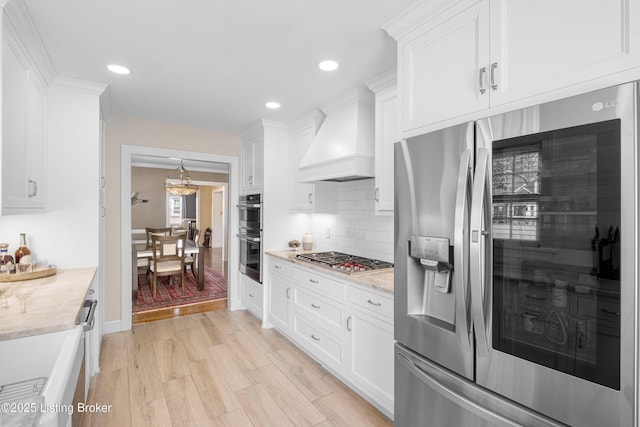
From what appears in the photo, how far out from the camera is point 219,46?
2062 millimetres

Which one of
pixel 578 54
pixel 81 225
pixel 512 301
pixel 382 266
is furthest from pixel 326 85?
pixel 81 225

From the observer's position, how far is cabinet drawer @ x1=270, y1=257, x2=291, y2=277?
330 centimetres

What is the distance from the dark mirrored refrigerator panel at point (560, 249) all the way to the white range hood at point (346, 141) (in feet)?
4.66

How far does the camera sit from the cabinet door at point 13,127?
158cm

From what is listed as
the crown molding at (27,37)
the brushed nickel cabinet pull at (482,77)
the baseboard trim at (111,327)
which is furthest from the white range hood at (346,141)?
the baseboard trim at (111,327)

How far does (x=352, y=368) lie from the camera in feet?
7.77

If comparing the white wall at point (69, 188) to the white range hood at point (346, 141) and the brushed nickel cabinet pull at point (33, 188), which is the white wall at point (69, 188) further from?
the white range hood at point (346, 141)

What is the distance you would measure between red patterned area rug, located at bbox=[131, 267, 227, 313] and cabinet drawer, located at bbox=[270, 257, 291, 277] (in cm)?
180

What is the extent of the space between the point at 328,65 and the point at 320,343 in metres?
2.25

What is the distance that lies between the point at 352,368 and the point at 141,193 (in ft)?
24.6

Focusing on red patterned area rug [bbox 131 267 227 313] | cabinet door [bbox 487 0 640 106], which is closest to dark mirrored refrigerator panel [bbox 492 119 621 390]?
cabinet door [bbox 487 0 640 106]

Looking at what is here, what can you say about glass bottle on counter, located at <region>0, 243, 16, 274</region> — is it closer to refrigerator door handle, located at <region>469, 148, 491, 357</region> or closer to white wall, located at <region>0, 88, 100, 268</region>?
white wall, located at <region>0, 88, 100, 268</region>

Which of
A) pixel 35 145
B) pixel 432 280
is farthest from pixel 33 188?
pixel 432 280

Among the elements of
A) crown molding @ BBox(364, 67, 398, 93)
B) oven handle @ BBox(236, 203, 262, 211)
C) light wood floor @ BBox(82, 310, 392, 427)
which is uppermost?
crown molding @ BBox(364, 67, 398, 93)
